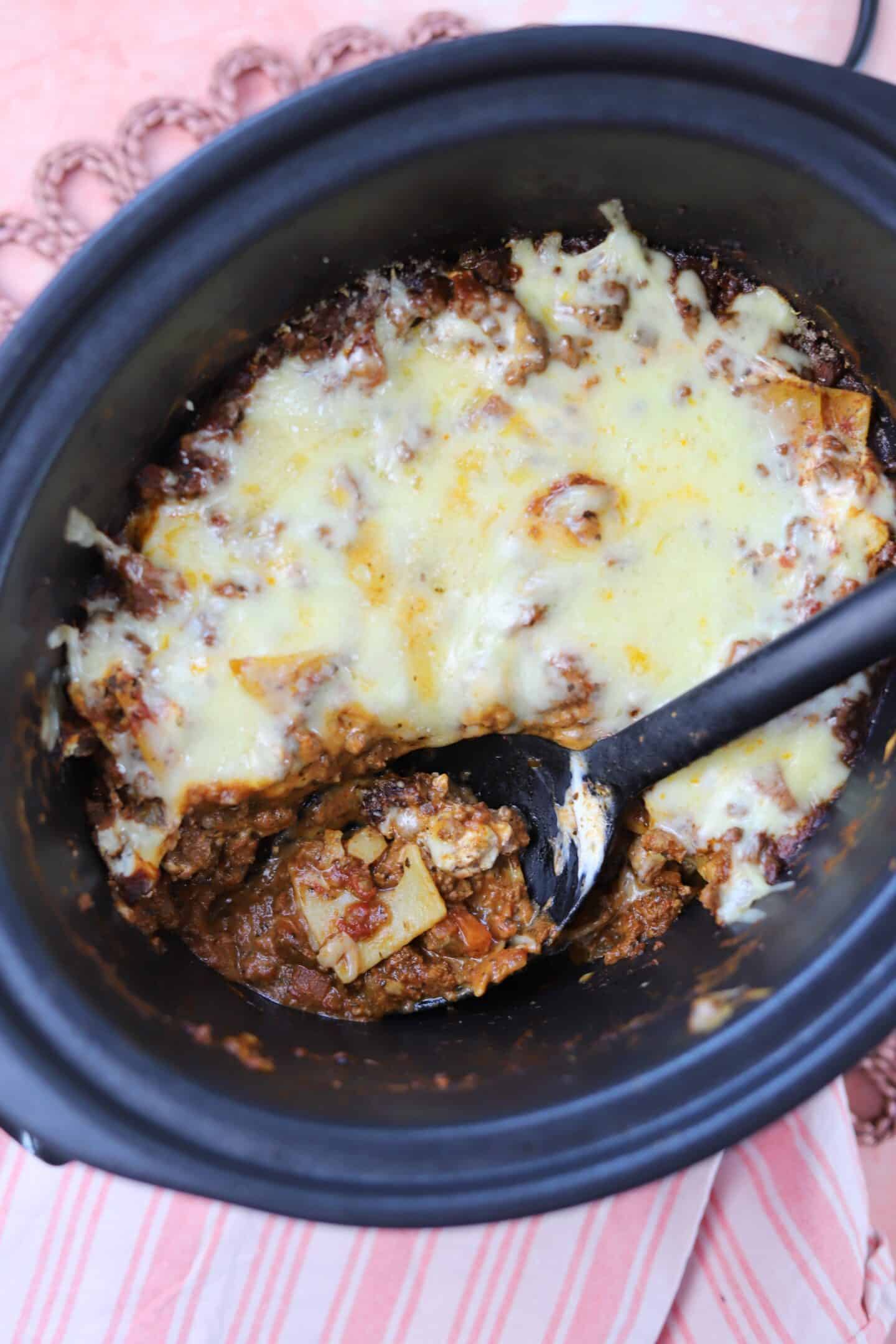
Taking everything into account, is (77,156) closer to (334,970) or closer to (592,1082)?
(334,970)

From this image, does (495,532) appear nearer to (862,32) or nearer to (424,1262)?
(862,32)

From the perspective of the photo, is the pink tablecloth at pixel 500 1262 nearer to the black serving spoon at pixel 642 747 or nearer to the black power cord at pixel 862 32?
the black power cord at pixel 862 32

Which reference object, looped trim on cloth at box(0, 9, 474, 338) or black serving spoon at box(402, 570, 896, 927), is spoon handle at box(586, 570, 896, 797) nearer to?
black serving spoon at box(402, 570, 896, 927)

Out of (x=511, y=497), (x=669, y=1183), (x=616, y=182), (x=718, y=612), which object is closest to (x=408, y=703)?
(x=511, y=497)

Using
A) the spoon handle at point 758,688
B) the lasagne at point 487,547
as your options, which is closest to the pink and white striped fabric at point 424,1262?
the lasagne at point 487,547

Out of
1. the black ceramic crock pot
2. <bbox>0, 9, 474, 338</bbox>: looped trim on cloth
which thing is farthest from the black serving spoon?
<bbox>0, 9, 474, 338</bbox>: looped trim on cloth

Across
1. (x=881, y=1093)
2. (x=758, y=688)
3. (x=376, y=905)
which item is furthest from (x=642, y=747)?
(x=881, y=1093)

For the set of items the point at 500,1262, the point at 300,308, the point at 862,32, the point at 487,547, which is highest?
the point at 862,32
